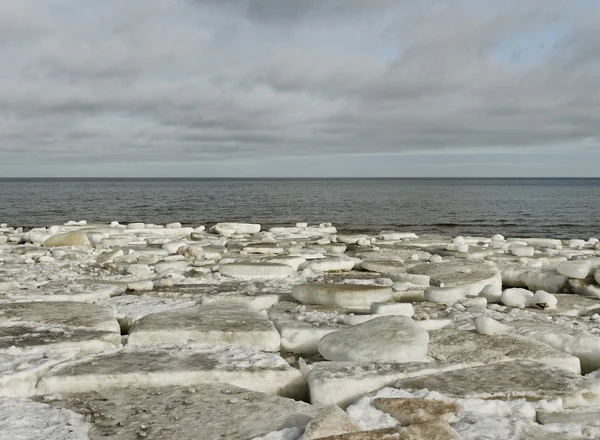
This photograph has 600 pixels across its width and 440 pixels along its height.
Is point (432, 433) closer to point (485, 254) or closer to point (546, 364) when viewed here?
point (546, 364)

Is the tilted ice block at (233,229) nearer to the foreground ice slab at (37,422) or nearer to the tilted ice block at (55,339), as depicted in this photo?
the tilted ice block at (55,339)

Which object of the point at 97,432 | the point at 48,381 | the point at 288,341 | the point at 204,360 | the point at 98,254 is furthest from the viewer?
the point at 98,254

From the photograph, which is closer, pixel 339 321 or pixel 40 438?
pixel 40 438

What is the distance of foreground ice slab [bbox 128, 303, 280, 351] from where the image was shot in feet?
11.7

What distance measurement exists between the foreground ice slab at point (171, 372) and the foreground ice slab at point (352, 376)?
19 cm

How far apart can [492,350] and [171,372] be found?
6.28 ft

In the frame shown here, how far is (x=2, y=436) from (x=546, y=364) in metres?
2.70

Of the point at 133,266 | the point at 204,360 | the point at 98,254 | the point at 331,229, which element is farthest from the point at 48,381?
the point at 331,229

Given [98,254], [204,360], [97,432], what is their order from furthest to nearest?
[98,254] → [204,360] → [97,432]

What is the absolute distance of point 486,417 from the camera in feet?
7.89

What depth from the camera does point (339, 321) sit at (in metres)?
4.15

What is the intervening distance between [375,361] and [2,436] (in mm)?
1839

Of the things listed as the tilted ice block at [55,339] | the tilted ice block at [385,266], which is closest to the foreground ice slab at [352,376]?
the tilted ice block at [55,339]

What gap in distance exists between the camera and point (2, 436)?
2.20 m
